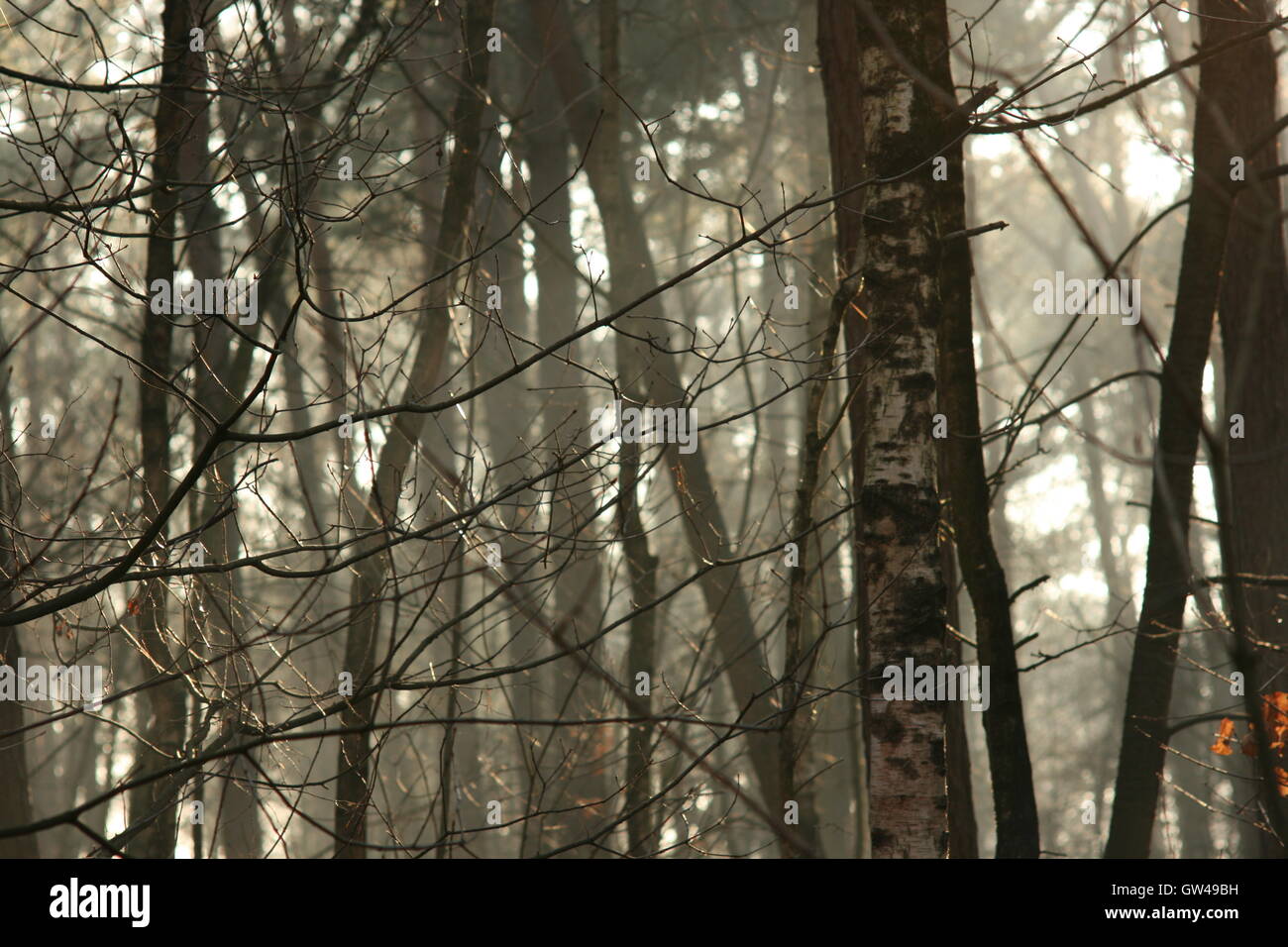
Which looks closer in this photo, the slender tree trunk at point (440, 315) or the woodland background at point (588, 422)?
the woodland background at point (588, 422)

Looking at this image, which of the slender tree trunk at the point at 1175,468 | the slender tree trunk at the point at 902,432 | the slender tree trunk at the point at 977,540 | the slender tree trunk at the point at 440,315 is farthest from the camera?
the slender tree trunk at the point at 1175,468

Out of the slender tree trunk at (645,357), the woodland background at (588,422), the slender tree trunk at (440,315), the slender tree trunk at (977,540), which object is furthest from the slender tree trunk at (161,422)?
the slender tree trunk at (977,540)

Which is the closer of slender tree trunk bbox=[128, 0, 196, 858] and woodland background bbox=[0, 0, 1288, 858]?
woodland background bbox=[0, 0, 1288, 858]

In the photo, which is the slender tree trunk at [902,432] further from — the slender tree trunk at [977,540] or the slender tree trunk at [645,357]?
the slender tree trunk at [645,357]

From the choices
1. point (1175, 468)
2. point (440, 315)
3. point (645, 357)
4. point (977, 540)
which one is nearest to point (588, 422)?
point (645, 357)

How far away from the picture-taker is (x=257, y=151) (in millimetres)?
7820

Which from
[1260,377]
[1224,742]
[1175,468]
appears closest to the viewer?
[1224,742]

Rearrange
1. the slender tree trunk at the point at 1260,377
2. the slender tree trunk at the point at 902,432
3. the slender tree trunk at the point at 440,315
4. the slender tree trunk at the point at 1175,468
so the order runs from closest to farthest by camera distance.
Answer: the slender tree trunk at the point at 902,432 → the slender tree trunk at the point at 440,315 → the slender tree trunk at the point at 1175,468 → the slender tree trunk at the point at 1260,377

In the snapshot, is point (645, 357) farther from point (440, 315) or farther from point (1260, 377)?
point (1260, 377)

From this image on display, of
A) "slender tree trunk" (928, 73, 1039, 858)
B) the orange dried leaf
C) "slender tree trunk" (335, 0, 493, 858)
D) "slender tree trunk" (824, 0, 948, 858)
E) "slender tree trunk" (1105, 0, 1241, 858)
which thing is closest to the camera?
"slender tree trunk" (824, 0, 948, 858)

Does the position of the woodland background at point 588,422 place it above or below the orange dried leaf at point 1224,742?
above

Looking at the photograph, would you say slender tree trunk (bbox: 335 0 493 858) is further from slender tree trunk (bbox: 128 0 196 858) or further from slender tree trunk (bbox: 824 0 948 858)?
slender tree trunk (bbox: 824 0 948 858)

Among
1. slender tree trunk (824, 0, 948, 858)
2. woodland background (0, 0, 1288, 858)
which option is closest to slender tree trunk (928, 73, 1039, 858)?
woodland background (0, 0, 1288, 858)
